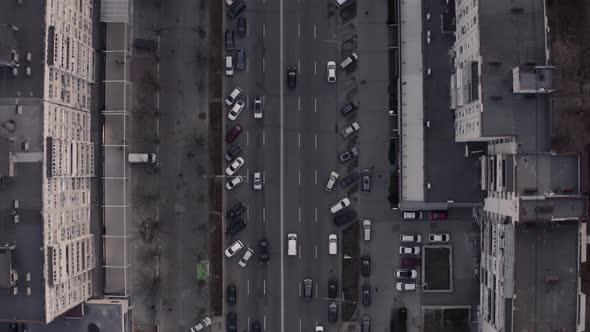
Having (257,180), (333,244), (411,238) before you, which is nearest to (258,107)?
(257,180)

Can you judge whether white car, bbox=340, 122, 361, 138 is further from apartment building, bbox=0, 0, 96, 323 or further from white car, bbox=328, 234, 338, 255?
apartment building, bbox=0, 0, 96, 323

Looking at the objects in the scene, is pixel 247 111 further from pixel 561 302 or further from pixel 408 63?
pixel 561 302

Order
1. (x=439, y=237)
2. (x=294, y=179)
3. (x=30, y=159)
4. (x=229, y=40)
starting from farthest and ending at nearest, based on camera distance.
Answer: (x=294, y=179)
(x=229, y=40)
(x=439, y=237)
(x=30, y=159)

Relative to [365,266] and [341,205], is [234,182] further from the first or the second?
[365,266]

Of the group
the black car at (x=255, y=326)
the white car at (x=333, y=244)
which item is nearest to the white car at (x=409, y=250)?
the white car at (x=333, y=244)

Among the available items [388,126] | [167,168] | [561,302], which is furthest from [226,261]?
[561,302]

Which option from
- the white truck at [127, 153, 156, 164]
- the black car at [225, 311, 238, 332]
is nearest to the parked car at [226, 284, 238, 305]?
the black car at [225, 311, 238, 332]

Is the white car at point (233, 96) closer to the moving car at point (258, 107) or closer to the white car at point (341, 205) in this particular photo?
the moving car at point (258, 107)
